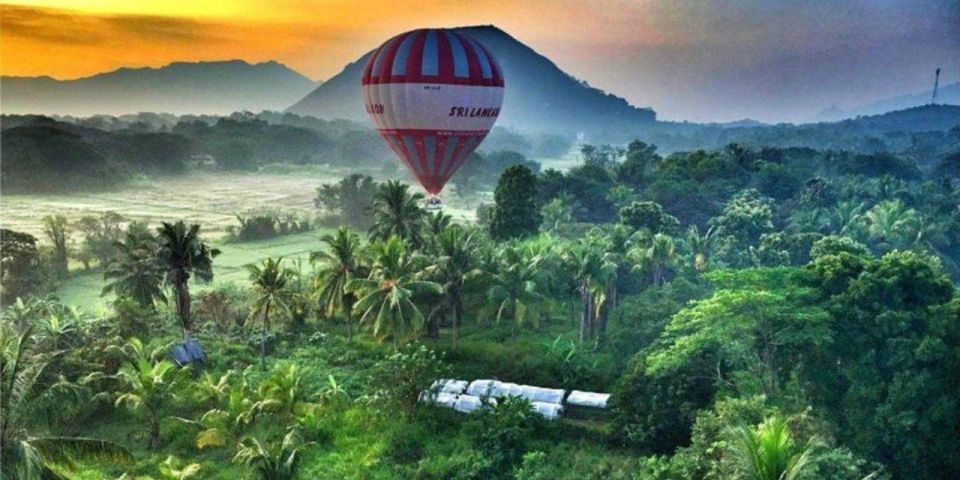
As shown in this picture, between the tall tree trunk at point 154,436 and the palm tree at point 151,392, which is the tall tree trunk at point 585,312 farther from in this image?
the tall tree trunk at point 154,436

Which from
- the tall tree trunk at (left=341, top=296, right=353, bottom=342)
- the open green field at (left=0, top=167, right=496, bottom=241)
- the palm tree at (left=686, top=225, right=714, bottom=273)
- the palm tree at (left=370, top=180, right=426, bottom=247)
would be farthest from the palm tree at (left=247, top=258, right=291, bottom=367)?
the open green field at (left=0, top=167, right=496, bottom=241)

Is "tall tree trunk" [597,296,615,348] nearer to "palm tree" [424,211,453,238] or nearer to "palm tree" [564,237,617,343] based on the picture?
"palm tree" [564,237,617,343]

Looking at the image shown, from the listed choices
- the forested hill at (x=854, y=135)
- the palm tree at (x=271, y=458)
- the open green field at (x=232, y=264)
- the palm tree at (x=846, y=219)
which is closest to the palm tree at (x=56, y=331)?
the open green field at (x=232, y=264)

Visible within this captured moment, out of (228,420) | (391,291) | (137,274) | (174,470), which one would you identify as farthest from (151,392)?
(137,274)

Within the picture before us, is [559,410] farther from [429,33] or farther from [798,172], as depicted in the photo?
[798,172]

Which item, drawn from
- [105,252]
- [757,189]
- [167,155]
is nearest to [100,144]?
[167,155]

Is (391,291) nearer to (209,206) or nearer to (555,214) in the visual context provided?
(555,214)
